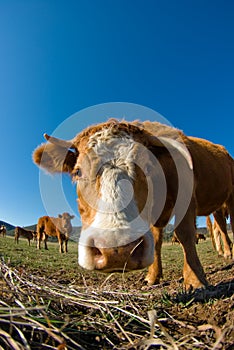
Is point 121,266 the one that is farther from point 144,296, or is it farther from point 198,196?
point 198,196

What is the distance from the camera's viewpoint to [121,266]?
7.43 feet

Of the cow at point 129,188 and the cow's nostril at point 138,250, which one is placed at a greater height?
the cow at point 129,188

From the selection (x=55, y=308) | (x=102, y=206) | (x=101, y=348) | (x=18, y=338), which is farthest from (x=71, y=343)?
(x=102, y=206)

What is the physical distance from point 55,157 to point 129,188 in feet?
7.02

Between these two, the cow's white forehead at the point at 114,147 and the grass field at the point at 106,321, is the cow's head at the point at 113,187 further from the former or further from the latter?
the grass field at the point at 106,321

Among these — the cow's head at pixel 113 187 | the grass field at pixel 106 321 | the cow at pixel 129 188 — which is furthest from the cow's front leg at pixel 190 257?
the grass field at pixel 106 321

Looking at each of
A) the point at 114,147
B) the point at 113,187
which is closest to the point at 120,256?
the point at 113,187

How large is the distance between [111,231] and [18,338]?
1.08 m

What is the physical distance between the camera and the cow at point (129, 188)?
7.80ft

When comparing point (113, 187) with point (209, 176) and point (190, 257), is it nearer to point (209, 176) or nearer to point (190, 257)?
point (190, 257)

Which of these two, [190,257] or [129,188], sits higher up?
[129,188]

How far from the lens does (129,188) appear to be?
3.09 m

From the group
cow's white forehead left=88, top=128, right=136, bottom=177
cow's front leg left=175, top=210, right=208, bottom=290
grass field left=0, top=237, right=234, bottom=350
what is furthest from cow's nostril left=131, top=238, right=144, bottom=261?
cow's front leg left=175, top=210, right=208, bottom=290

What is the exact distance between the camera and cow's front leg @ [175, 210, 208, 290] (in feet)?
12.1
